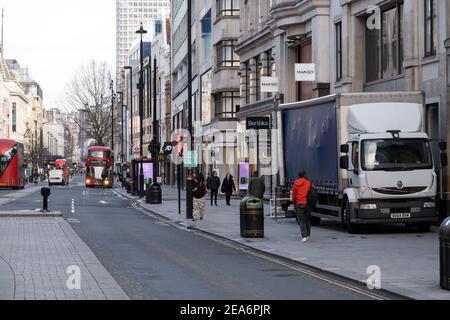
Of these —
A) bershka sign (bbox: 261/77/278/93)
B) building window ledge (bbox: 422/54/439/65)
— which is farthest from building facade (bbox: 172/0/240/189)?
building window ledge (bbox: 422/54/439/65)

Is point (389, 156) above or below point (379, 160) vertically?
above

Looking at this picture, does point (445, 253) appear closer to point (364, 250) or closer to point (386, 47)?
point (364, 250)

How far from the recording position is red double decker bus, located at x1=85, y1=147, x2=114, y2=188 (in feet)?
281

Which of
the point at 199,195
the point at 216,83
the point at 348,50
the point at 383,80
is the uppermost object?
the point at 216,83

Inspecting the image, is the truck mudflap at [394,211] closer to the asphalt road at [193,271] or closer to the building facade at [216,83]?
the asphalt road at [193,271]

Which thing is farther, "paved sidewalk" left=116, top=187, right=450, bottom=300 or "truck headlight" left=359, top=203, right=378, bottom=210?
"truck headlight" left=359, top=203, right=378, bottom=210

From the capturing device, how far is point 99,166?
86625 millimetres

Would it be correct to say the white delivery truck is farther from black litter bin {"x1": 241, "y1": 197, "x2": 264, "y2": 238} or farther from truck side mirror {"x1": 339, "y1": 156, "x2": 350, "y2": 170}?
black litter bin {"x1": 241, "y1": 197, "x2": 264, "y2": 238}

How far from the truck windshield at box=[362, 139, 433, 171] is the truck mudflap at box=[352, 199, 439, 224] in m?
0.89

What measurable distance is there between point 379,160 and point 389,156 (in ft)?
0.94

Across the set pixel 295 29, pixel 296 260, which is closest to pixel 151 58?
pixel 295 29

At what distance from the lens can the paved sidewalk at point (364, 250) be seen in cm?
1379

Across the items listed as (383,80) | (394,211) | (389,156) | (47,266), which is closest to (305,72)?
(383,80)

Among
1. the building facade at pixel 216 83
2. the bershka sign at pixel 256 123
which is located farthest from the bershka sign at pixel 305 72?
the building facade at pixel 216 83
